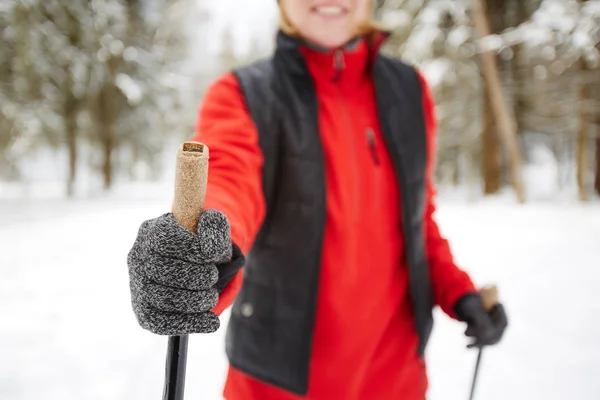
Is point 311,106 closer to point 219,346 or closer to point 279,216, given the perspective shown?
point 279,216

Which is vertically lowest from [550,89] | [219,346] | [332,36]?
[219,346]

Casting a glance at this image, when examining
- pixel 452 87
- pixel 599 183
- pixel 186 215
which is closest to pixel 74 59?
pixel 452 87

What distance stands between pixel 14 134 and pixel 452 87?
1353cm

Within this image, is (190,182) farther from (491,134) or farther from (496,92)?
(491,134)

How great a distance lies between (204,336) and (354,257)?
9.37 ft

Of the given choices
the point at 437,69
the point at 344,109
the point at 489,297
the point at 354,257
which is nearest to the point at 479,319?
the point at 489,297

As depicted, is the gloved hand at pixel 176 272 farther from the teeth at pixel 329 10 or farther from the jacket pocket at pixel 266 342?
the teeth at pixel 329 10

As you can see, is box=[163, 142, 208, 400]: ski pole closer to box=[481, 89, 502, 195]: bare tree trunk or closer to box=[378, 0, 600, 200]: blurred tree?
box=[378, 0, 600, 200]: blurred tree

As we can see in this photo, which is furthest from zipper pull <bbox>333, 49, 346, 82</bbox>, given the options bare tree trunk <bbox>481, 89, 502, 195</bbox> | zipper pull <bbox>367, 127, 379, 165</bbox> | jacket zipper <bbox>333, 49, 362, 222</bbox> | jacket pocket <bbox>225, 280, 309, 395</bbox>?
bare tree trunk <bbox>481, 89, 502, 195</bbox>

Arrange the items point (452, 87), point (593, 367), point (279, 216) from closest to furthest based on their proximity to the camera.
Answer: point (279, 216) → point (593, 367) → point (452, 87)

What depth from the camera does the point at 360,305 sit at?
4.84 feet

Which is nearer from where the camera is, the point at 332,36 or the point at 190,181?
the point at 190,181

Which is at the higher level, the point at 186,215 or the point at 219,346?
the point at 186,215

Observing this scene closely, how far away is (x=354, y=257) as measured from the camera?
1456mm
